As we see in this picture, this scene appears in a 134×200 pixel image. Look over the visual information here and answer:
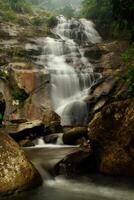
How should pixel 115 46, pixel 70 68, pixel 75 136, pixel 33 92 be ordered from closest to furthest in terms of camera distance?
1. pixel 75 136
2. pixel 33 92
3. pixel 70 68
4. pixel 115 46

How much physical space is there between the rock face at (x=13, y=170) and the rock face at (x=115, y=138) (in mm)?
2032

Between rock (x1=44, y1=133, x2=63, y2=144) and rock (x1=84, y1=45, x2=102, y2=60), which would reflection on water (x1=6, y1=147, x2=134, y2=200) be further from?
rock (x1=84, y1=45, x2=102, y2=60)

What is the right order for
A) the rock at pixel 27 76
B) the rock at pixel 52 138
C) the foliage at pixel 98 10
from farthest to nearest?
the foliage at pixel 98 10
the rock at pixel 27 76
the rock at pixel 52 138

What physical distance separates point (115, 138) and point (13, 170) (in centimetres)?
303

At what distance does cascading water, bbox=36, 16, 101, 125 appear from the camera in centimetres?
1964

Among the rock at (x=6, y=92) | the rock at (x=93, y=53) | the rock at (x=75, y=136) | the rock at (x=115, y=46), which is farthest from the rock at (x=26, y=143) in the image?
the rock at (x=115, y=46)

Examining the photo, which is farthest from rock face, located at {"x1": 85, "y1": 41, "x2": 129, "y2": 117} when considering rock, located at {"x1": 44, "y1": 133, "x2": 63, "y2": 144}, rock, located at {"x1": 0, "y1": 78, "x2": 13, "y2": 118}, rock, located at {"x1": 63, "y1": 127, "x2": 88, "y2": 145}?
rock, located at {"x1": 0, "y1": 78, "x2": 13, "y2": 118}

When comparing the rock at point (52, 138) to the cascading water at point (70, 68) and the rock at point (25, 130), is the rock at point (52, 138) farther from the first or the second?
the cascading water at point (70, 68)

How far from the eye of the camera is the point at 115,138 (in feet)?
31.9

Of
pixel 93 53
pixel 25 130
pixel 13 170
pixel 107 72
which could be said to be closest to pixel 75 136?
pixel 25 130

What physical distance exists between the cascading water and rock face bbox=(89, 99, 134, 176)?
8.52 m

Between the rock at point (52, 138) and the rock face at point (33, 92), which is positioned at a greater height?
the rock face at point (33, 92)

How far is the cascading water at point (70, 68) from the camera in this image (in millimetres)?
19641

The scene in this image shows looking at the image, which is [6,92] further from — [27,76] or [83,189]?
[83,189]
